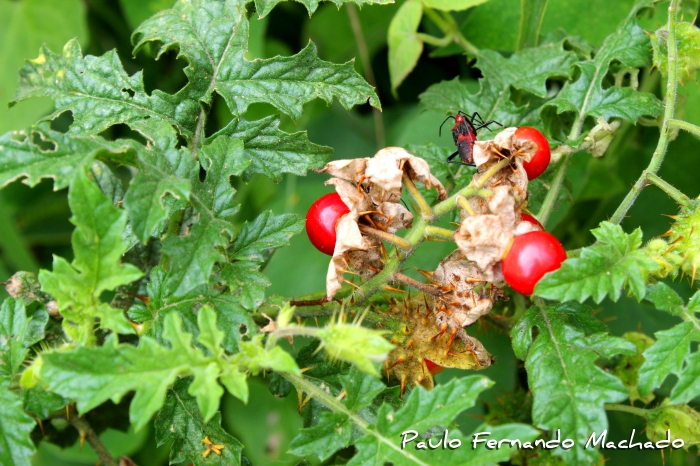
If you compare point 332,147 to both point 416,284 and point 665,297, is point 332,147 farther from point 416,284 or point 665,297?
point 665,297

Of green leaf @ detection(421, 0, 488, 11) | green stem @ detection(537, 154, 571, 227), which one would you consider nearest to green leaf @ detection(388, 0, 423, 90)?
green leaf @ detection(421, 0, 488, 11)

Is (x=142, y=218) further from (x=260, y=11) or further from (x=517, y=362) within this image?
(x=517, y=362)

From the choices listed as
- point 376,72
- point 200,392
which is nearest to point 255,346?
point 200,392

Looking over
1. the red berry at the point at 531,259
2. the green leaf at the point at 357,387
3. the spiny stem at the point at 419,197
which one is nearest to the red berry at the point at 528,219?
the red berry at the point at 531,259

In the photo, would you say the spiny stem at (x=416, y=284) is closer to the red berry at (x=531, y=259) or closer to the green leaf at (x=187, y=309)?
the red berry at (x=531, y=259)

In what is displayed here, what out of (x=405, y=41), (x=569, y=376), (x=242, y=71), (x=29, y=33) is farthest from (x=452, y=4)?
(x=29, y=33)

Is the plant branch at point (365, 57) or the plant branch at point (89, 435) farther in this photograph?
the plant branch at point (365, 57)
